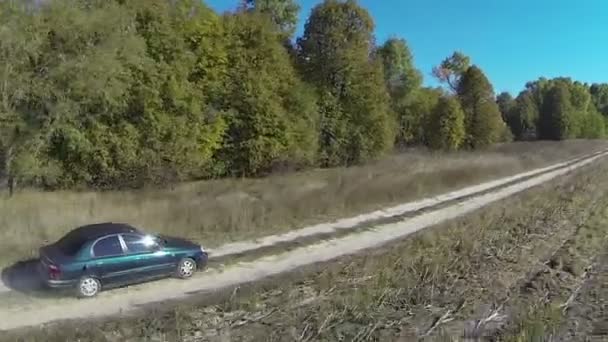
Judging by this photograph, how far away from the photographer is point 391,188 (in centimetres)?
2923

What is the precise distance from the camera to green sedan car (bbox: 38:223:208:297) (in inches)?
440

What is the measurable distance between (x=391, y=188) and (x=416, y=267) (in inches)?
656

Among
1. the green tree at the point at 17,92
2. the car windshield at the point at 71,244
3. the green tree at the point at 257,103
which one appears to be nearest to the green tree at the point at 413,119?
the green tree at the point at 257,103

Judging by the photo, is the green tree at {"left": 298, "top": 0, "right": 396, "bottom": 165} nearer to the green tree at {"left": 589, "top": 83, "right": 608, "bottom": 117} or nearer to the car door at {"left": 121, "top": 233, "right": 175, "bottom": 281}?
the car door at {"left": 121, "top": 233, "right": 175, "bottom": 281}

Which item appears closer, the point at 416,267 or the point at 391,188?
the point at 416,267

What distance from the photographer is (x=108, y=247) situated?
11.8 meters

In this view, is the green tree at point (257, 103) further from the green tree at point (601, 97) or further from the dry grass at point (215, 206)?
the green tree at point (601, 97)

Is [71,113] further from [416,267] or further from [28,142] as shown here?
[416,267]

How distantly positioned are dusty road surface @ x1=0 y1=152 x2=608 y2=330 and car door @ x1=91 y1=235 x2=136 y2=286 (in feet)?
1.02

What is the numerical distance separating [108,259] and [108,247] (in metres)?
0.26

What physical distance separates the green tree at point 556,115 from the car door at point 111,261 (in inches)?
4451

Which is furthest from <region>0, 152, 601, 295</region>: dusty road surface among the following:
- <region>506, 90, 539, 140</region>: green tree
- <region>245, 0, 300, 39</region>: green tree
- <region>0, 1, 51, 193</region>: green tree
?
<region>506, 90, 539, 140</region>: green tree

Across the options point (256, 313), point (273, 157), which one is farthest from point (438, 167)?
point (256, 313)

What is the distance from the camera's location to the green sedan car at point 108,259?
1119 centimetres
